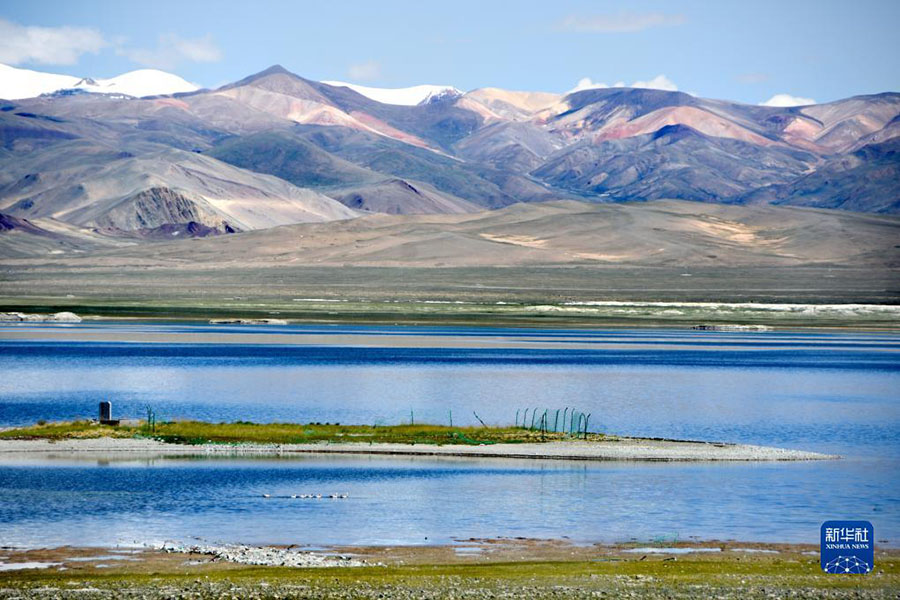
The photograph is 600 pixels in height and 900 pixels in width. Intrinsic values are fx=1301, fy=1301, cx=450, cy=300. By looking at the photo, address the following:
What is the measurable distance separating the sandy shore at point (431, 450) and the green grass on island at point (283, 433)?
1.82ft

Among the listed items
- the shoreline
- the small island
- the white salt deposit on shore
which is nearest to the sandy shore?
the small island

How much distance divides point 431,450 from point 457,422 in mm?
8881

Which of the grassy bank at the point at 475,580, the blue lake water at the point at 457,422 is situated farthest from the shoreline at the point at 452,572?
the blue lake water at the point at 457,422

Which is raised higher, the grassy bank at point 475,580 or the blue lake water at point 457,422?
the blue lake water at point 457,422

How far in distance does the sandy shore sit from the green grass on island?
554 mm

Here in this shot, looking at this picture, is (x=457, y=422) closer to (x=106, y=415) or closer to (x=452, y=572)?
(x=106, y=415)

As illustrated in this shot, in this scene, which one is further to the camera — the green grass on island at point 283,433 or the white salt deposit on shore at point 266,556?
the green grass on island at point 283,433

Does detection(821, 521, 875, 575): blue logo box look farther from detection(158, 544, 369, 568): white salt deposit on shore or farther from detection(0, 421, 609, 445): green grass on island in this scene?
detection(0, 421, 609, 445): green grass on island

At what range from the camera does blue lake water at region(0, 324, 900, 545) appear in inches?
1093

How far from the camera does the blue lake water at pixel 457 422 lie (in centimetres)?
2777

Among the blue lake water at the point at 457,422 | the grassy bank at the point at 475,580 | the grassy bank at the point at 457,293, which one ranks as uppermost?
the grassy bank at the point at 457,293

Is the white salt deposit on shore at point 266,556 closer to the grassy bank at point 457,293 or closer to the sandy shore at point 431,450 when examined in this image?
the sandy shore at point 431,450

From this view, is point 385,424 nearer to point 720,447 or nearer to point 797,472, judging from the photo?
point 720,447

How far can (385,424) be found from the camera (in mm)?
45500
